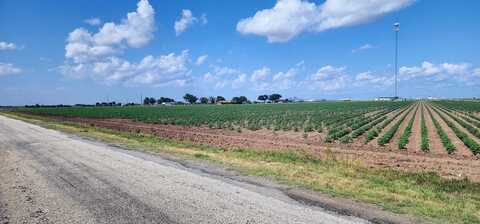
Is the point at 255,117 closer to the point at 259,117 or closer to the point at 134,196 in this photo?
the point at 259,117

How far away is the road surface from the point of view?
6.91 metres

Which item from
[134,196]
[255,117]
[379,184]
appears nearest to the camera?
[134,196]

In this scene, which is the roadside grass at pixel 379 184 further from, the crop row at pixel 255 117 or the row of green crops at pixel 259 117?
the row of green crops at pixel 259 117

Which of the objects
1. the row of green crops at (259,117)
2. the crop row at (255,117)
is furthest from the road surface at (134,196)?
the row of green crops at (259,117)

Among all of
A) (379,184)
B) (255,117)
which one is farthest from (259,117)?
(379,184)

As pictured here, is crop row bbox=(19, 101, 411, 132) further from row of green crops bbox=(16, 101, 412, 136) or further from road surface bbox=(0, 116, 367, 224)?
road surface bbox=(0, 116, 367, 224)

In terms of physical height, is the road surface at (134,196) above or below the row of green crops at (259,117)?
above

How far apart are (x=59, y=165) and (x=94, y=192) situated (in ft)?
15.0

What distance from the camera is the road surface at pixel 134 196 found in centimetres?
691

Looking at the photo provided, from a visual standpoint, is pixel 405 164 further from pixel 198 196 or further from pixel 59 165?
pixel 59 165

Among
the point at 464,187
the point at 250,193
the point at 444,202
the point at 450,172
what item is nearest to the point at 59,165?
the point at 250,193

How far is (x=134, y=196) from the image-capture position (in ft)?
27.6

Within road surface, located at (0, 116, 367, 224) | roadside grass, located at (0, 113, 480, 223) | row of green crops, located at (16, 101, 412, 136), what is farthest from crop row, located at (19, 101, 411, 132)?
road surface, located at (0, 116, 367, 224)

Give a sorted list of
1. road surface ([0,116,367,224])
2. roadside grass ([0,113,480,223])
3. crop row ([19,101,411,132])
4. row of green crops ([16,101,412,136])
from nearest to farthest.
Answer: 1. road surface ([0,116,367,224])
2. roadside grass ([0,113,480,223])
3. row of green crops ([16,101,412,136])
4. crop row ([19,101,411,132])
